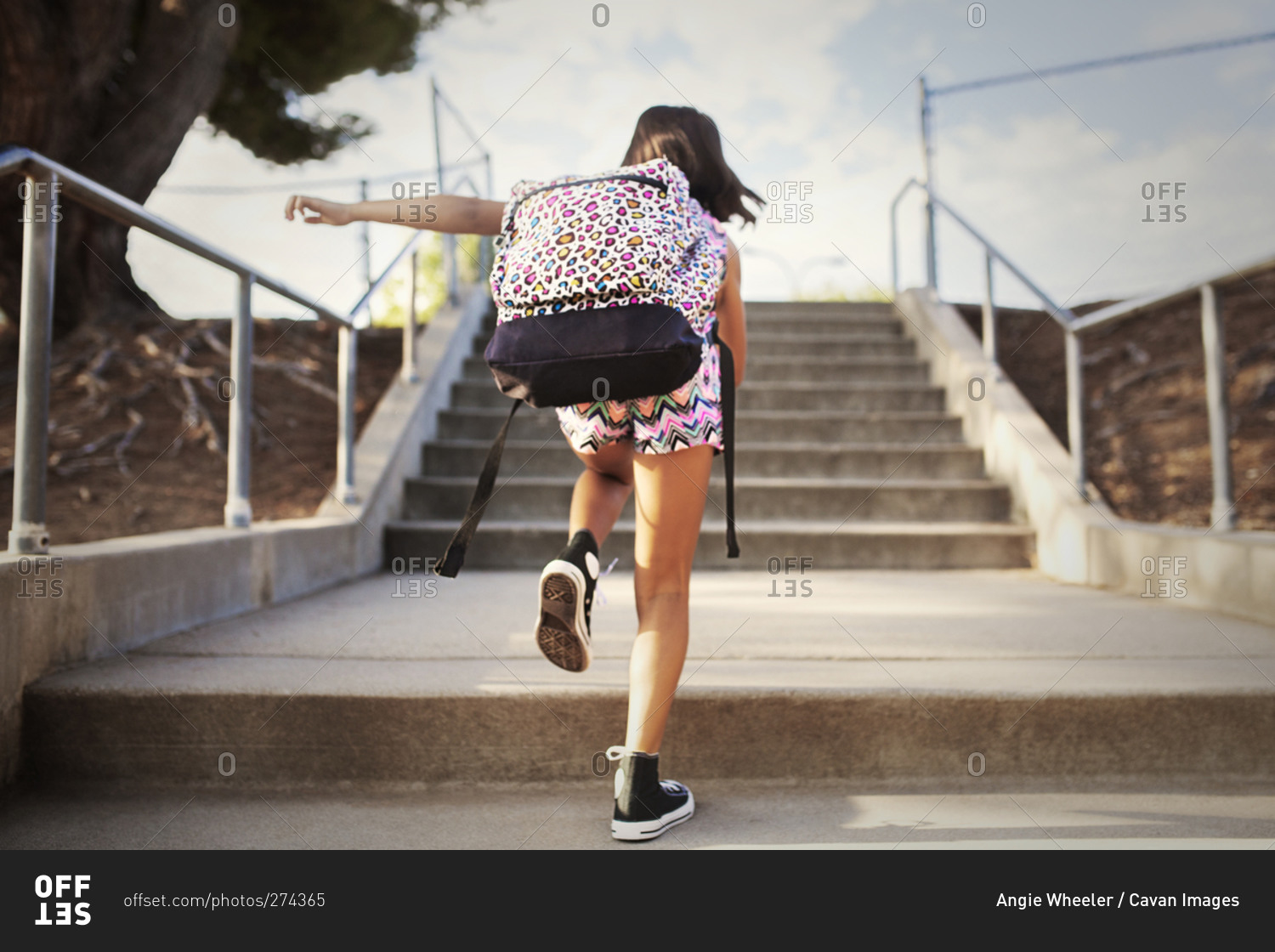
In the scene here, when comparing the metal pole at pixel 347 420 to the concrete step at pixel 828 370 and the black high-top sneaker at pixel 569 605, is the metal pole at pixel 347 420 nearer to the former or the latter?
the concrete step at pixel 828 370

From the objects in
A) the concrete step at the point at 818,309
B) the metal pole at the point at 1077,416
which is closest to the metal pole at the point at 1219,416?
the metal pole at the point at 1077,416

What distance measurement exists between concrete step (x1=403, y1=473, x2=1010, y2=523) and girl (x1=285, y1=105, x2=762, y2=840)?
7.49ft

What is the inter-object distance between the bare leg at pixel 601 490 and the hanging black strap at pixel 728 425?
184mm

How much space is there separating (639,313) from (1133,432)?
4.17m

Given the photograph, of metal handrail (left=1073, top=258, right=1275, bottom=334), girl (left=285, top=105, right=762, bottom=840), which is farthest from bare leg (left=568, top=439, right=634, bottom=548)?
metal handrail (left=1073, top=258, right=1275, bottom=334)

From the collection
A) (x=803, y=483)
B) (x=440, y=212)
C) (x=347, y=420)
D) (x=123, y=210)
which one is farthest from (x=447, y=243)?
(x=440, y=212)

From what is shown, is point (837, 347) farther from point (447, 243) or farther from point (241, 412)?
point (241, 412)

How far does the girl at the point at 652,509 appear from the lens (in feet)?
4.78

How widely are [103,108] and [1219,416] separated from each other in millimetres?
6728

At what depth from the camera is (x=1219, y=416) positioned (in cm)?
255
